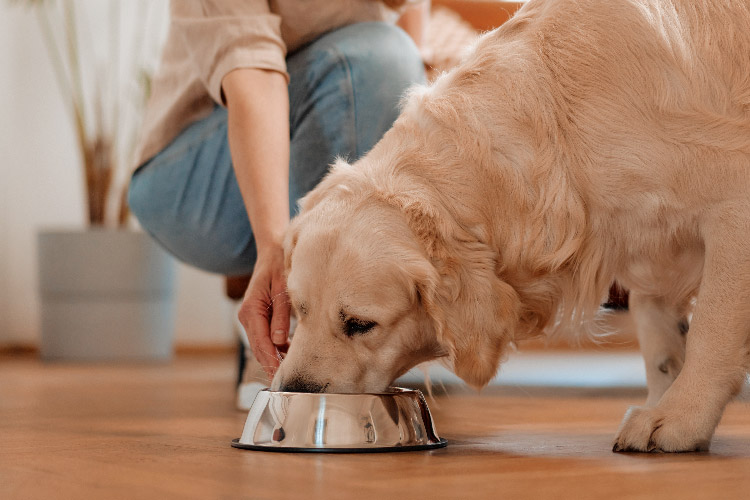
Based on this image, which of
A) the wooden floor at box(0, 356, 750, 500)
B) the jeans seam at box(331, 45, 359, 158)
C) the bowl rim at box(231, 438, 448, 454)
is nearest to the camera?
the wooden floor at box(0, 356, 750, 500)

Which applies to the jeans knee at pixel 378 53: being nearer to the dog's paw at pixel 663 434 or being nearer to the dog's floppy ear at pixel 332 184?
the dog's floppy ear at pixel 332 184

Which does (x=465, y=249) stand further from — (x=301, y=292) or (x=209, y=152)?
(x=209, y=152)

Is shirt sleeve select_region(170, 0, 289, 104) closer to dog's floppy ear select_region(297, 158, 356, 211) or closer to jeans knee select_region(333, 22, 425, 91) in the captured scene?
jeans knee select_region(333, 22, 425, 91)

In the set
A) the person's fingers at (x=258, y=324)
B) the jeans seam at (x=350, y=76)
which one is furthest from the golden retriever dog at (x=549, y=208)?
the jeans seam at (x=350, y=76)

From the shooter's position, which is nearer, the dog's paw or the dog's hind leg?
the dog's paw

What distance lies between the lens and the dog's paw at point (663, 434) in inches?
52.4

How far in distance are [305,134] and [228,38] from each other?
30cm

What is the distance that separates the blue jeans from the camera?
207cm

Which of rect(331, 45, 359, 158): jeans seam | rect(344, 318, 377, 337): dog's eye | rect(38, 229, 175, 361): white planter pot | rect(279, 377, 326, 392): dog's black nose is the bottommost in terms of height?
rect(38, 229, 175, 361): white planter pot

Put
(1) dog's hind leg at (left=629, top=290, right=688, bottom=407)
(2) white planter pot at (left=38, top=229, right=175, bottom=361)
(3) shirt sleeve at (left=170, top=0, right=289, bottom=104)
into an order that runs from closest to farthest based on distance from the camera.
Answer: (1) dog's hind leg at (left=629, top=290, right=688, bottom=407)
(3) shirt sleeve at (left=170, top=0, right=289, bottom=104)
(2) white planter pot at (left=38, top=229, right=175, bottom=361)

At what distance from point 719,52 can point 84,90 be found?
390cm

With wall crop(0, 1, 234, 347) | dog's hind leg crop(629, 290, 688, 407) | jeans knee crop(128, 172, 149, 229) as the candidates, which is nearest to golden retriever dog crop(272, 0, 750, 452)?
dog's hind leg crop(629, 290, 688, 407)

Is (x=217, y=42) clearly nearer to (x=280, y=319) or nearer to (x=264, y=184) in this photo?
(x=264, y=184)

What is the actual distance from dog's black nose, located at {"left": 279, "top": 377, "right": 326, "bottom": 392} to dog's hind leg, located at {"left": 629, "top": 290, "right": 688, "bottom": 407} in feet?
2.22
